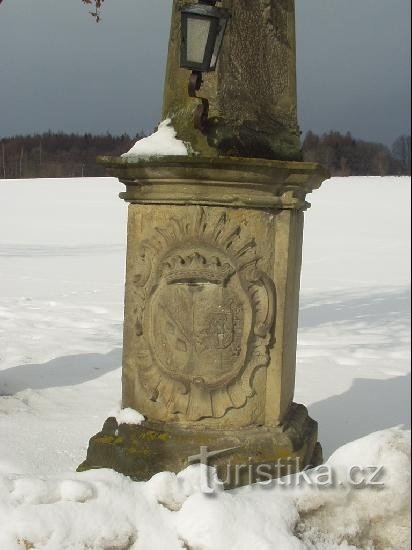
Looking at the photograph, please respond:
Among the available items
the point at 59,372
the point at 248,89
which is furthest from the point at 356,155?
the point at 59,372

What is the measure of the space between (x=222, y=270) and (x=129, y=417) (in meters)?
0.95

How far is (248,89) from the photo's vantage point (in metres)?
3.54

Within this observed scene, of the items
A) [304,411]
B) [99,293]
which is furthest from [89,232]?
[304,411]

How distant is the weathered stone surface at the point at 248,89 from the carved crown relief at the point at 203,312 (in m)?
0.40

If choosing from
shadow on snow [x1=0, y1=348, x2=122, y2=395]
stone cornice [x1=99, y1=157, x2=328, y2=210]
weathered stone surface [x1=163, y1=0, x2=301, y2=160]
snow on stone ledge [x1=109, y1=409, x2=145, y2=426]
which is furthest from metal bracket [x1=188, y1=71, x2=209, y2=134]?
shadow on snow [x1=0, y1=348, x2=122, y2=395]

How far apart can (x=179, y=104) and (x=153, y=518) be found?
205cm

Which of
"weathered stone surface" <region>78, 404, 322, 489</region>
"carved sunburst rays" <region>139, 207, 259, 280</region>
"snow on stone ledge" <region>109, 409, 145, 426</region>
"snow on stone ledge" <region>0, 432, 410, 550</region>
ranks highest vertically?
"carved sunburst rays" <region>139, 207, 259, 280</region>

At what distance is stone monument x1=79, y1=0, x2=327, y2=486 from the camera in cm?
341

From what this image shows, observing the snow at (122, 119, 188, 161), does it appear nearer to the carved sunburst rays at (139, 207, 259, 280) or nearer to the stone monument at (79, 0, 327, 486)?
the stone monument at (79, 0, 327, 486)

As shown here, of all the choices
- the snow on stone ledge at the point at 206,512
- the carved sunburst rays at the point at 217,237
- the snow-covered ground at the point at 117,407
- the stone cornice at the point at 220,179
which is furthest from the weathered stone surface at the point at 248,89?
the snow on stone ledge at the point at 206,512

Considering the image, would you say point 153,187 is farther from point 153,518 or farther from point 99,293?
point 99,293

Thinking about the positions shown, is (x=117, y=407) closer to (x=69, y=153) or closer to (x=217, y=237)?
(x=217, y=237)

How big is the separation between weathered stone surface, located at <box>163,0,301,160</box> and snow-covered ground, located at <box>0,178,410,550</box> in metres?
0.75

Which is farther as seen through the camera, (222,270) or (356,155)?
(356,155)
